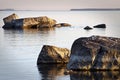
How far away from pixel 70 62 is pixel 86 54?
145 centimetres

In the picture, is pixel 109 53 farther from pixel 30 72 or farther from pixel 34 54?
pixel 34 54

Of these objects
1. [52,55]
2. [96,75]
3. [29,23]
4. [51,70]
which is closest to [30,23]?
[29,23]

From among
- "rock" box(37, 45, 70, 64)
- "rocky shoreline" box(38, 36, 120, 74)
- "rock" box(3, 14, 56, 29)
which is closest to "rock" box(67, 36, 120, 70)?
"rocky shoreline" box(38, 36, 120, 74)

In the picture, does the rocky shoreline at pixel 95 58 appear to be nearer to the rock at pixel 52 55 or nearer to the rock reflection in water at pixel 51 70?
the rock reflection in water at pixel 51 70

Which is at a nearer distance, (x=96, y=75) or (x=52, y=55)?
(x=96, y=75)

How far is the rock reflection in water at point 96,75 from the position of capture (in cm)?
3459

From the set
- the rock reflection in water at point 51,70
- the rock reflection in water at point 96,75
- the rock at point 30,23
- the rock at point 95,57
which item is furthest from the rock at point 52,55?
the rock at point 30,23

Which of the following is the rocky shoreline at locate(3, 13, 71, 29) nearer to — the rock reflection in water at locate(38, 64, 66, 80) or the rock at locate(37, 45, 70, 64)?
the rock at locate(37, 45, 70, 64)

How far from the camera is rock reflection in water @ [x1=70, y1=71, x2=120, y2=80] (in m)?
34.6

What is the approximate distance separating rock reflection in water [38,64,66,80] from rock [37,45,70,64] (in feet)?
2.70

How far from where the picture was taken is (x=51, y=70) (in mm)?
38406

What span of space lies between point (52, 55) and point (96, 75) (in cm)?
676

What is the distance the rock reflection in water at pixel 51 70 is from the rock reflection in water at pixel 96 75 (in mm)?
1372

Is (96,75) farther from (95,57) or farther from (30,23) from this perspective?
(30,23)
